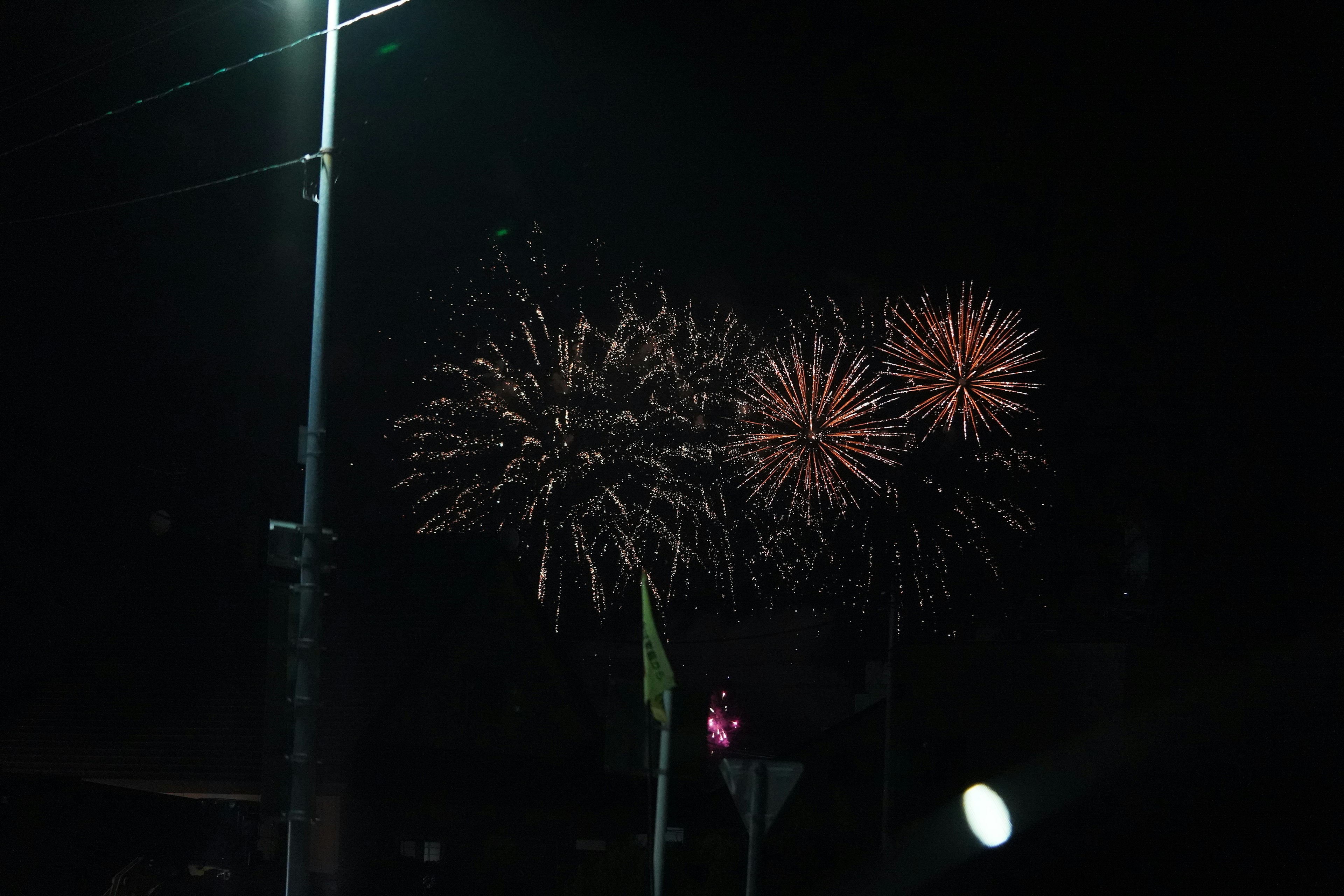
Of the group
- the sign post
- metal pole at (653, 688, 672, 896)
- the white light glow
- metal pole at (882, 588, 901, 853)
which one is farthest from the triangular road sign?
metal pole at (882, 588, 901, 853)

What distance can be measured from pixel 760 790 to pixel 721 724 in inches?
1371

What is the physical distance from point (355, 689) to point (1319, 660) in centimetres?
1983

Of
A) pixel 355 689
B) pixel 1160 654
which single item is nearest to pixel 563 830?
pixel 355 689

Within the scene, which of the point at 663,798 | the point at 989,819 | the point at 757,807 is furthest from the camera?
the point at 989,819

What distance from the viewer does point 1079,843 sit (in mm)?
18359

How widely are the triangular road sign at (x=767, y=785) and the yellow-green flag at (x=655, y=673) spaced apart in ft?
2.12

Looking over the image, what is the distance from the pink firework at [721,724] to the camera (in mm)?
38844

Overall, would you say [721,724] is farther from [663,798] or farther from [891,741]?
[663,798]

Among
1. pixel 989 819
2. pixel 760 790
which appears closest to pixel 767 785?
pixel 760 790

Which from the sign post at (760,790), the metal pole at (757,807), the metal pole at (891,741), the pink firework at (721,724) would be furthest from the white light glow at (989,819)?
the pink firework at (721,724)

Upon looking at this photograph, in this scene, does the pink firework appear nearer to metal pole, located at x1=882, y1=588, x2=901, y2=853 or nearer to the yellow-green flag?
metal pole, located at x1=882, y1=588, x2=901, y2=853

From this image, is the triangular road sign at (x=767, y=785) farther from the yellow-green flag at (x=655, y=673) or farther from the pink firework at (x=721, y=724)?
the pink firework at (x=721, y=724)

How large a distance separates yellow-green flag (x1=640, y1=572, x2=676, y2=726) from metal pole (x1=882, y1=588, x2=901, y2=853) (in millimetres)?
10077

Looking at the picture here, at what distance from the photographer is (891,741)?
19.2 metres
